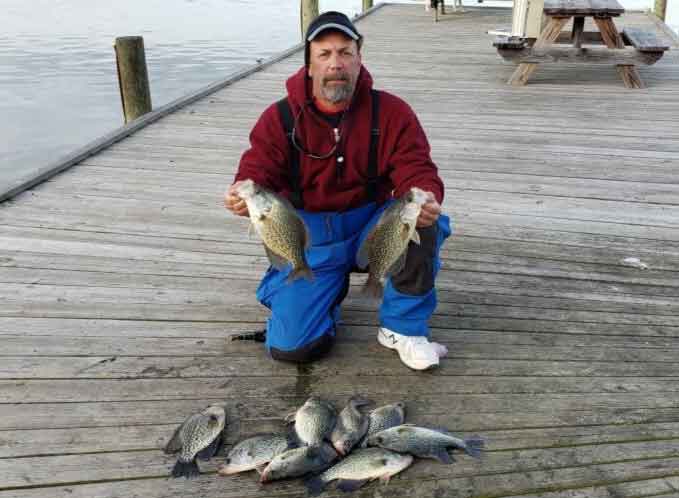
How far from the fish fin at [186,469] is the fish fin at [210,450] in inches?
1.6

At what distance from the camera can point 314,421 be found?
8.43ft

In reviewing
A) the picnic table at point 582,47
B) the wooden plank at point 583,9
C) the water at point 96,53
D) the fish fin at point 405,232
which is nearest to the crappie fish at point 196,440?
the fish fin at point 405,232

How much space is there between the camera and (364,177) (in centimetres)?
309

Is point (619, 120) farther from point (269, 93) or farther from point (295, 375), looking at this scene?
point (295, 375)

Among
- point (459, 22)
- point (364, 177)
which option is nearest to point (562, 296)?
point (364, 177)

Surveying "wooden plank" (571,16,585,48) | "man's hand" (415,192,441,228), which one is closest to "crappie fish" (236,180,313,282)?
"man's hand" (415,192,441,228)

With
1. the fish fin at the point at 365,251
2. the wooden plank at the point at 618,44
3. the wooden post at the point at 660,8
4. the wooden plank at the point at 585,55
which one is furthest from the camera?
the wooden post at the point at 660,8

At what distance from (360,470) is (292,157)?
55.2 inches

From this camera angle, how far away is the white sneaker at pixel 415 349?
9.77 feet

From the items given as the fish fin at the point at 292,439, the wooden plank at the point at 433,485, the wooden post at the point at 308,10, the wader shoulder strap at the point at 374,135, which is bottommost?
the wooden plank at the point at 433,485

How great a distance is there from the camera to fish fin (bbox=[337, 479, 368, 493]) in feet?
7.62

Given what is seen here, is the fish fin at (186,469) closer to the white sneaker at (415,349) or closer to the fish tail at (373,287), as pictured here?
the fish tail at (373,287)

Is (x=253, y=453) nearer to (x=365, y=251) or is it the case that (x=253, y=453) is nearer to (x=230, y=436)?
(x=230, y=436)

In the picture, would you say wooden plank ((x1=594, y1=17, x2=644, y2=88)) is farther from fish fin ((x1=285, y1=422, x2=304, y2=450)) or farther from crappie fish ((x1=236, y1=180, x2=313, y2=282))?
fish fin ((x1=285, y1=422, x2=304, y2=450))
